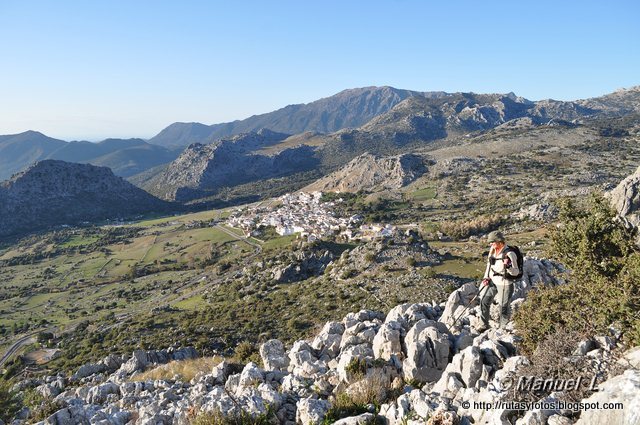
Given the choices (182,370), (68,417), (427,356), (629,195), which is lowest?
(629,195)

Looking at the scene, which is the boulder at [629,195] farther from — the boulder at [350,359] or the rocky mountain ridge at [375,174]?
the rocky mountain ridge at [375,174]

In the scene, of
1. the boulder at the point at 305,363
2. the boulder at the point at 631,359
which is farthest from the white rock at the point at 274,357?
the boulder at the point at 631,359

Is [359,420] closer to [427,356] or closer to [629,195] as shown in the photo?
[427,356]

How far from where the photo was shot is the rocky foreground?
7188 mm

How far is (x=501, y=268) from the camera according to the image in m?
11.2

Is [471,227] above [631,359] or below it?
below

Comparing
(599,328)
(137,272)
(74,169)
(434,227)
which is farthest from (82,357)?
(74,169)

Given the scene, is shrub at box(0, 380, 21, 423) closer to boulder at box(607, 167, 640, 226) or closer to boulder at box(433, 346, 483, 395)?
boulder at box(433, 346, 483, 395)

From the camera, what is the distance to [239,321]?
45375 millimetres

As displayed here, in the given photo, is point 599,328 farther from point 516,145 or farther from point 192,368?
point 516,145

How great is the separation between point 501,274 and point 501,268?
0.18m

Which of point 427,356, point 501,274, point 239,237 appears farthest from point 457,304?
point 239,237

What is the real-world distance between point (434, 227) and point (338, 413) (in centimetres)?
8444

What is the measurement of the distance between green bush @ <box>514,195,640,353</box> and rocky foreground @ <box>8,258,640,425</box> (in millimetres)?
514
